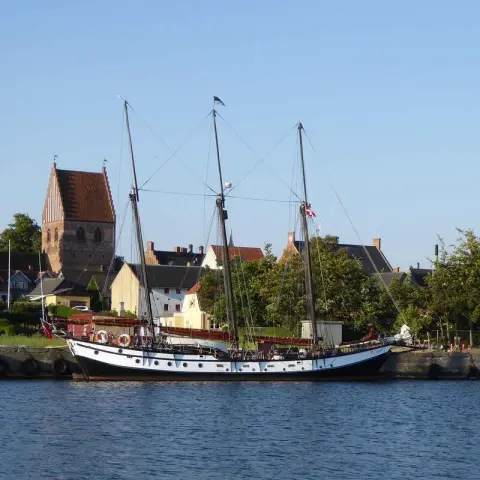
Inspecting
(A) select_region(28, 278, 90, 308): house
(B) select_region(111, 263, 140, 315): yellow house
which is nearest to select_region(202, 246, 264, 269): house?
(B) select_region(111, 263, 140, 315): yellow house

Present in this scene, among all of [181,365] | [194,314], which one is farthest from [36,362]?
[194,314]

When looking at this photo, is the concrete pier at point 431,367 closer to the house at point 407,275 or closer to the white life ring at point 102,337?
the white life ring at point 102,337

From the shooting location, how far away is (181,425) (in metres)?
53.2

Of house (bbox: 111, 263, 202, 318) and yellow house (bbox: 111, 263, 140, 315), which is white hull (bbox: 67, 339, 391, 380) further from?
yellow house (bbox: 111, 263, 140, 315)

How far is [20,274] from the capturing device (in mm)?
170625

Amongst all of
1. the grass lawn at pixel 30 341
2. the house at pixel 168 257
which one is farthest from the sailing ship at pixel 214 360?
the house at pixel 168 257

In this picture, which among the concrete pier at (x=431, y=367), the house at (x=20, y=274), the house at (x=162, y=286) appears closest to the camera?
the concrete pier at (x=431, y=367)

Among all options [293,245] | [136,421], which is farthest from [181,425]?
[293,245]

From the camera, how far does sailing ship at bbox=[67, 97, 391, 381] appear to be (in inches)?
3044

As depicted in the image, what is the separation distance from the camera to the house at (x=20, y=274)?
16750 cm

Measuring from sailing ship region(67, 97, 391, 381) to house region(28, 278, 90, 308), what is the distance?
218ft

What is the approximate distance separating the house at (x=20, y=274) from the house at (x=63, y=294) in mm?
5536

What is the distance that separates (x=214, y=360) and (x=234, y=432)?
27045 mm

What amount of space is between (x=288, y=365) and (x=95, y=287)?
82.3 m
